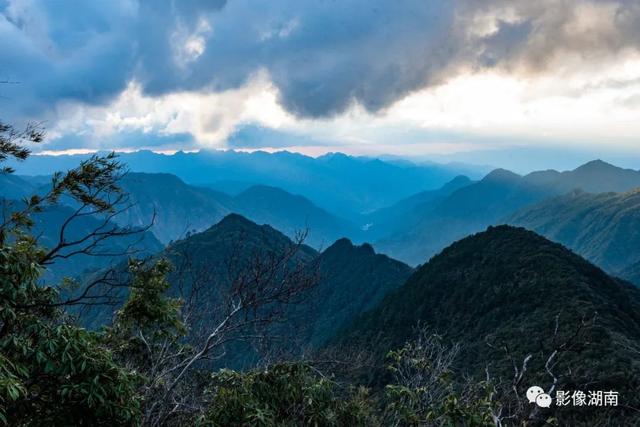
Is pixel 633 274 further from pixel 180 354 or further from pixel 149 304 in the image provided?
pixel 149 304

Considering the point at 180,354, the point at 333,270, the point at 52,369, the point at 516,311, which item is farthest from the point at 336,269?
the point at 52,369

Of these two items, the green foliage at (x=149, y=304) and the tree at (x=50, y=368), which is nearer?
the tree at (x=50, y=368)

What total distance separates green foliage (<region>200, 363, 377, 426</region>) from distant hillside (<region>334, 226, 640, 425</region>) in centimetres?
1976

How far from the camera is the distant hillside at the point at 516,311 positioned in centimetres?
3338

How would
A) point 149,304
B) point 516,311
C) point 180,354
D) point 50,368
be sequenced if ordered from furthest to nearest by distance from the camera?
point 516,311 < point 180,354 < point 149,304 < point 50,368

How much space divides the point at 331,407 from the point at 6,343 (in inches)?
275

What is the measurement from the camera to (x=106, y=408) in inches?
306

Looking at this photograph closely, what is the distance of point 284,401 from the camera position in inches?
405

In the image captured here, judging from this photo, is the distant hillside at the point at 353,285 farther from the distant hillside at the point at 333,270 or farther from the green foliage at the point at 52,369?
the green foliage at the point at 52,369

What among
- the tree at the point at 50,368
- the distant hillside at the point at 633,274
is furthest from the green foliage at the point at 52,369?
the distant hillside at the point at 633,274

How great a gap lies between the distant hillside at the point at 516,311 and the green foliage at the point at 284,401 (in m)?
19.8

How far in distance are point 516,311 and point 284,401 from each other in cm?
4851

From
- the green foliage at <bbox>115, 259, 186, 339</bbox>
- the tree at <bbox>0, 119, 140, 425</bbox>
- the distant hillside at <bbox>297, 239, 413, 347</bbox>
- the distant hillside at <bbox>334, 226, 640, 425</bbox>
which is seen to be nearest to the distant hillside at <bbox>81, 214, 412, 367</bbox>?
the distant hillside at <bbox>297, 239, 413, 347</bbox>

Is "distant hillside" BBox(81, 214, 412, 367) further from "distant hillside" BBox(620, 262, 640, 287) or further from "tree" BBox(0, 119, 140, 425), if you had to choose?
"distant hillside" BBox(620, 262, 640, 287)
